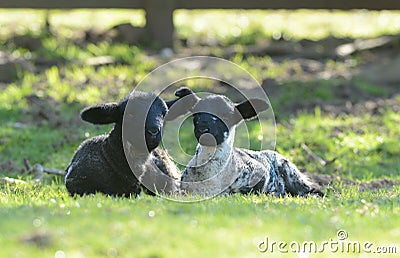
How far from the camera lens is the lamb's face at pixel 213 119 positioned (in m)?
9.39

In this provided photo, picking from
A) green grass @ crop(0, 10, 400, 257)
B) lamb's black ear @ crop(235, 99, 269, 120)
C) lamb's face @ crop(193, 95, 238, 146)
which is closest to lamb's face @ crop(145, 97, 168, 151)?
lamb's face @ crop(193, 95, 238, 146)

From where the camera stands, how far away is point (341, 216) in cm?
786

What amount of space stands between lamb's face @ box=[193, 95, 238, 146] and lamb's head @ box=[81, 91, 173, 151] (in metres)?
0.36

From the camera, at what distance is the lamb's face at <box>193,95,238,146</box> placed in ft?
30.8

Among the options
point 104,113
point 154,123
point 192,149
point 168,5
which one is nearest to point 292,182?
point 154,123

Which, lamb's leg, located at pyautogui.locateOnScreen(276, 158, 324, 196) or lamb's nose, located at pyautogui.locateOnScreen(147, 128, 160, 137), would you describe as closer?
lamb's nose, located at pyautogui.locateOnScreen(147, 128, 160, 137)

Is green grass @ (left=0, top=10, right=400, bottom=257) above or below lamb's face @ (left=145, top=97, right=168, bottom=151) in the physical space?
below

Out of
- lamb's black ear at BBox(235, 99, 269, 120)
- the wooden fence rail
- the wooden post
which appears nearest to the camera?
lamb's black ear at BBox(235, 99, 269, 120)

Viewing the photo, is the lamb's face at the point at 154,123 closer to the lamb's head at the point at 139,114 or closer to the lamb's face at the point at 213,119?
the lamb's head at the point at 139,114

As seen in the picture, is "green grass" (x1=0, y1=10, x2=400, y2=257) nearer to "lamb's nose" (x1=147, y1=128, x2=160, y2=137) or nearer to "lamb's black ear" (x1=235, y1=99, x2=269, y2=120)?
"lamb's nose" (x1=147, y1=128, x2=160, y2=137)

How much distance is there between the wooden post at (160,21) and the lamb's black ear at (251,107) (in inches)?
392

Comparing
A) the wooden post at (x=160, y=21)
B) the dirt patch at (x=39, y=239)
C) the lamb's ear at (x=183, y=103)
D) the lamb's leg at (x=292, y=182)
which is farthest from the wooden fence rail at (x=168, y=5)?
the dirt patch at (x=39, y=239)

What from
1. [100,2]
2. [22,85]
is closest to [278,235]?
[22,85]

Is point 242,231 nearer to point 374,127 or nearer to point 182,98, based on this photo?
point 182,98
